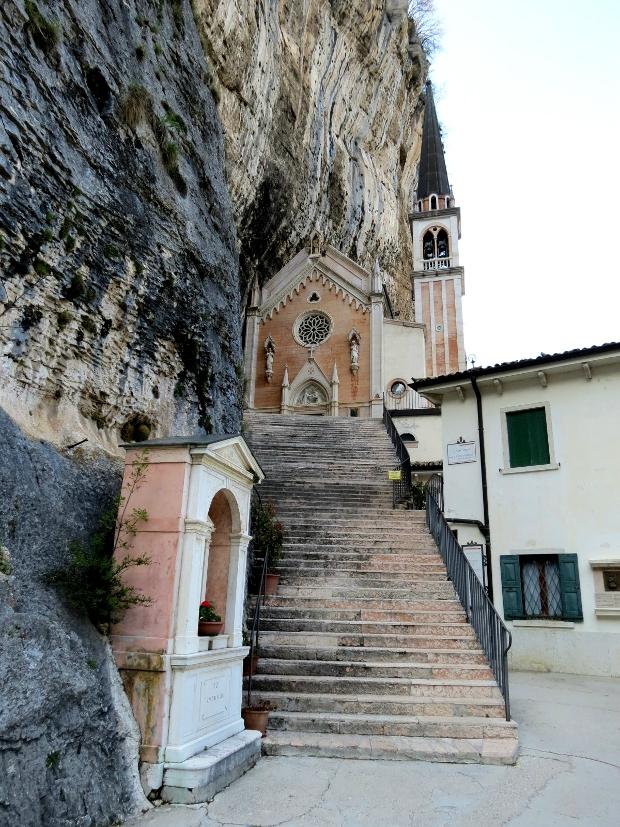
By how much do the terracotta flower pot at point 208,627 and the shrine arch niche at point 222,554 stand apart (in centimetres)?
45

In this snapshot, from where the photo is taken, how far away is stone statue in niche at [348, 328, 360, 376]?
2759 centimetres

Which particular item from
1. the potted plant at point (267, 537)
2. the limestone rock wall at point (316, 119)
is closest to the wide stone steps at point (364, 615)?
the potted plant at point (267, 537)

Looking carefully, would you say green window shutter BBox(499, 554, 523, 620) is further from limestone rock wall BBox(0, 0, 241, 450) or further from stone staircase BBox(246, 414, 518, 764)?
limestone rock wall BBox(0, 0, 241, 450)

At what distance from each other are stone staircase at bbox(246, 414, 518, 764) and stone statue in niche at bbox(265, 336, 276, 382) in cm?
1639

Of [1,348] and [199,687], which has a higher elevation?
[1,348]

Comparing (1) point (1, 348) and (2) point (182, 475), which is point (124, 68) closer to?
(1) point (1, 348)

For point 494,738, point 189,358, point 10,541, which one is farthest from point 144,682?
point 189,358

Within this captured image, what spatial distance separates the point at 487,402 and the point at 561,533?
326 cm

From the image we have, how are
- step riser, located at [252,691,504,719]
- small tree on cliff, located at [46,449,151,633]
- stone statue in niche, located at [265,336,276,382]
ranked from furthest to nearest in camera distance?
stone statue in niche, located at [265,336,276,382] < step riser, located at [252,691,504,719] < small tree on cliff, located at [46,449,151,633]

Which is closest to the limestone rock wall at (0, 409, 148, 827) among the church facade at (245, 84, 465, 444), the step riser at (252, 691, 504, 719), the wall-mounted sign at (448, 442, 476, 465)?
the step riser at (252, 691, 504, 719)

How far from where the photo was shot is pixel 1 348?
540 centimetres

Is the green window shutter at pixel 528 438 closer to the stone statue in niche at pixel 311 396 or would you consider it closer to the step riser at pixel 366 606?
the step riser at pixel 366 606

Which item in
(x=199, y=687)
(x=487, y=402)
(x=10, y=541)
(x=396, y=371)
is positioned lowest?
(x=199, y=687)

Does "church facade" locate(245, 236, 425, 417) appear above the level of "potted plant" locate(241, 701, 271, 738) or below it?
above
